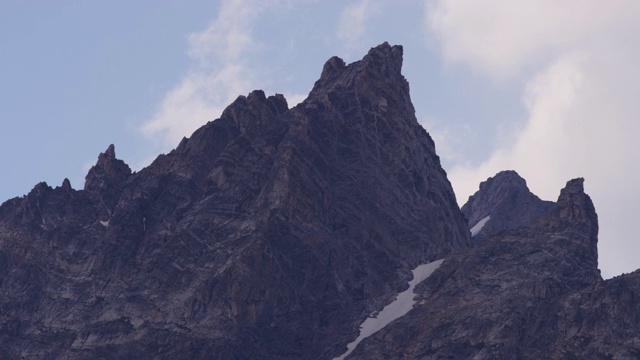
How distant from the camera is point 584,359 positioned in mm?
193625

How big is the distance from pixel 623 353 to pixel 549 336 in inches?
411

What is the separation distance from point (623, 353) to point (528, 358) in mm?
11312

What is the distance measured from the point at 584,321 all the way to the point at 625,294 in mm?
6053

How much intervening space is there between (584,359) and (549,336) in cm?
700

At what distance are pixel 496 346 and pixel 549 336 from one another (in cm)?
632

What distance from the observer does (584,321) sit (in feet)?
651

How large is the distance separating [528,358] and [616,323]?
10.9 metres

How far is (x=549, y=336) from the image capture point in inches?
7854

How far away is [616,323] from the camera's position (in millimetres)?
196500

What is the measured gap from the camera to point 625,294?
656ft

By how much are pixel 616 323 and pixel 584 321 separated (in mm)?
3936

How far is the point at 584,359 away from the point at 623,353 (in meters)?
4.49

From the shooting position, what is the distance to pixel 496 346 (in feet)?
655

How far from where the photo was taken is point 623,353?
631ft
